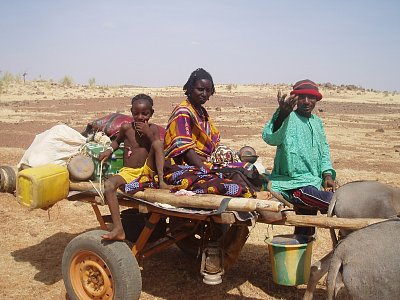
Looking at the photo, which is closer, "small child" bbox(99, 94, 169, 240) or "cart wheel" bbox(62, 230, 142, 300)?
"cart wheel" bbox(62, 230, 142, 300)

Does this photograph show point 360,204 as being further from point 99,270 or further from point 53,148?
point 53,148

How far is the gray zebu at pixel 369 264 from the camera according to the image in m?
2.79

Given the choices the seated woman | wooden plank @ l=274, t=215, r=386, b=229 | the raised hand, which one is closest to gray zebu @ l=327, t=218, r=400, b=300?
wooden plank @ l=274, t=215, r=386, b=229

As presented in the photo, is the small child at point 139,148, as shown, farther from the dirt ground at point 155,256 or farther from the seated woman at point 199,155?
the dirt ground at point 155,256

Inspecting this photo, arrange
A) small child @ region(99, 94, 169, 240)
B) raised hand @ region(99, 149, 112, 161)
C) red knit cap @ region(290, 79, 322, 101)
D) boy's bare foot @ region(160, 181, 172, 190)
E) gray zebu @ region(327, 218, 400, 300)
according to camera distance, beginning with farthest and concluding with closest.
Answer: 1. raised hand @ region(99, 149, 112, 161)
2. red knit cap @ region(290, 79, 322, 101)
3. small child @ region(99, 94, 169, 240)
4. boy's bare foot @ region(160, 181, 172, 190)
5. gray zebu @ region(327, 218, 400, 300)

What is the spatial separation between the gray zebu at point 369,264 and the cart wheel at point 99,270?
181cm

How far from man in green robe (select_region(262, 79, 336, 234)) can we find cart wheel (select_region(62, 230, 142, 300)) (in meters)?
1.68

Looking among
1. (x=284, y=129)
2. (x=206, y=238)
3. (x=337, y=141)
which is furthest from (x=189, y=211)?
(x=337, y=141)

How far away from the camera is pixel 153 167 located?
4.53 metres

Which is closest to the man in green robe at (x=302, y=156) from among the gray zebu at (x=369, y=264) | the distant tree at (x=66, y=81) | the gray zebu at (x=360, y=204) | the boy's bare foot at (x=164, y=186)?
the gray zebu at (x=360, y=204)

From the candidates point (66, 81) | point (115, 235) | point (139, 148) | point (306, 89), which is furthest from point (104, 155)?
point (66, 81)

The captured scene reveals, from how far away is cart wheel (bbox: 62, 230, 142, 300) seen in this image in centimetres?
398

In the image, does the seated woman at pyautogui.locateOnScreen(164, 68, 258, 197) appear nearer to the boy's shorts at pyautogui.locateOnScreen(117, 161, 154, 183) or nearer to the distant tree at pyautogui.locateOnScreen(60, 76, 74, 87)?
the boy's shorts at pyautogui.locateOnScreen(117, 161, 154, 183)

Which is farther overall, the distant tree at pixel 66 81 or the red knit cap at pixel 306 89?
the distant tree at pixel 66 81
